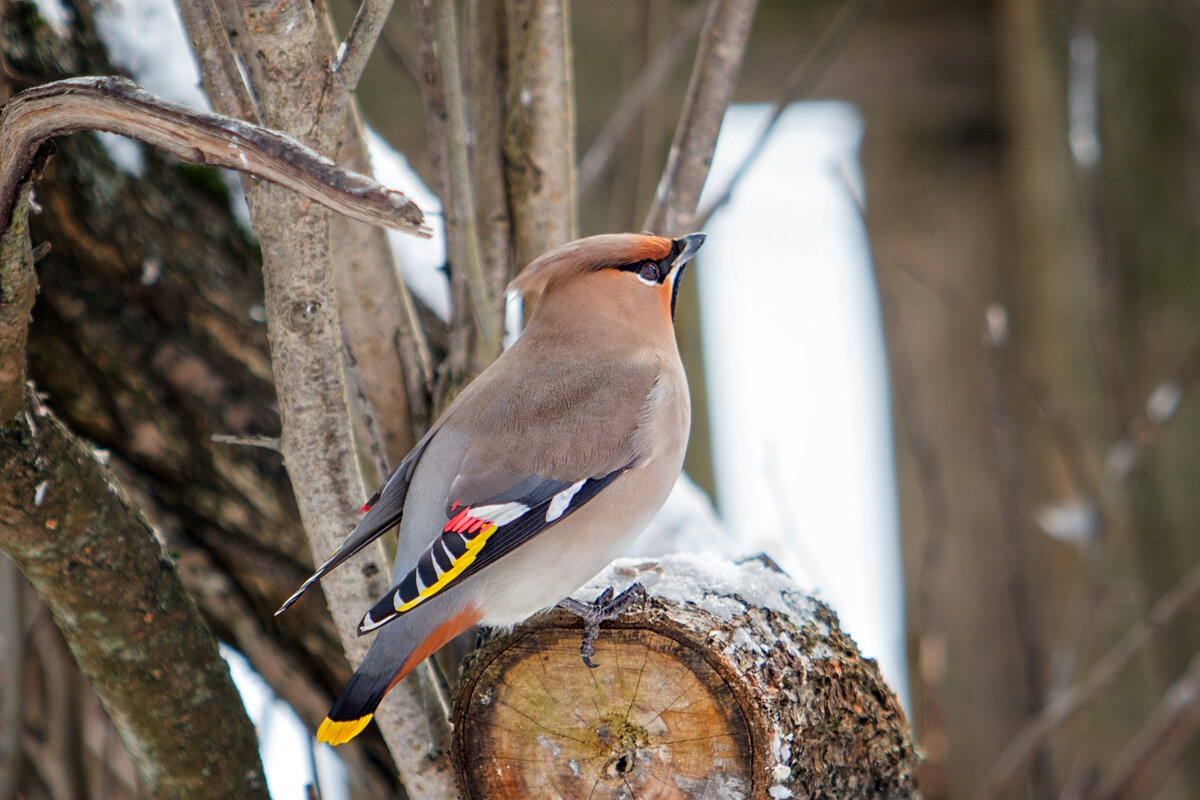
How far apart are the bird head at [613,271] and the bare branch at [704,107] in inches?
3.9

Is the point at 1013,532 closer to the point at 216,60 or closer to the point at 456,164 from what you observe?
the point at 456,164

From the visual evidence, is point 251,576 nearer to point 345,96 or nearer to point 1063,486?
point 345,96

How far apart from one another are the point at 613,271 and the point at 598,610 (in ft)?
2.23

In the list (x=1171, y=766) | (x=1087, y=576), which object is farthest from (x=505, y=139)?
(x=1171, y=766)

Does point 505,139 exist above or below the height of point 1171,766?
above

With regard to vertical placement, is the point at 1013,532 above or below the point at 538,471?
below

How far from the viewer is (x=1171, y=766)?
2344 millimetres

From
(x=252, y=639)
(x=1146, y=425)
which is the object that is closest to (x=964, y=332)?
(x=1146, y=425)

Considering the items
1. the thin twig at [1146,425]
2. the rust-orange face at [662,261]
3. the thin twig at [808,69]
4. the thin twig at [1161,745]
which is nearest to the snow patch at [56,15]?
the rust-orange face at [662,261]

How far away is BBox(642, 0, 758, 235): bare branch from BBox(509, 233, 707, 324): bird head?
0.10 meters

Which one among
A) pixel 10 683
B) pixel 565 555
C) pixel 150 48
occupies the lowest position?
pixel 565 555

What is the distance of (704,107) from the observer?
6.64 feet

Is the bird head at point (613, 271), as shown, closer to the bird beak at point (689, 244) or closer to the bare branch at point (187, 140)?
the bird beak at point (689, 244)

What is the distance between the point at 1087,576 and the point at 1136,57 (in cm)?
121
